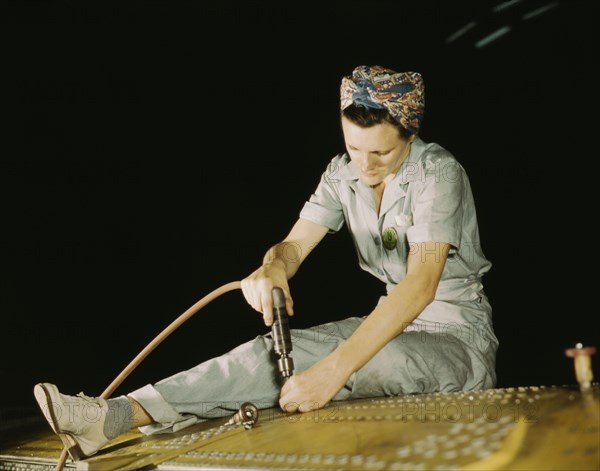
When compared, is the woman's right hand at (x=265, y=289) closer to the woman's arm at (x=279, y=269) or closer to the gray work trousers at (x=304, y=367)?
the woman's arm at (x=279, y=269)

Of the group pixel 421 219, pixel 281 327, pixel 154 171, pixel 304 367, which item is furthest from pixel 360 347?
pixel 154 171

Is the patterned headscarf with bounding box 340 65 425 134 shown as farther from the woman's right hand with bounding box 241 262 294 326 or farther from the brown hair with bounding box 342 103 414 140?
the woman's right hand with bounding box 241 262 294 326

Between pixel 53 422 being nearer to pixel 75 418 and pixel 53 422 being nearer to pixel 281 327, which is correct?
pixel 75 418

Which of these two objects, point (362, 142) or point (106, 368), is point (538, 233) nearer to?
point (362, 142)

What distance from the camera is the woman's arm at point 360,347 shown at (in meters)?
1.68

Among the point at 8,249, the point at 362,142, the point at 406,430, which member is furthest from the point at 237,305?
the point at 406,430

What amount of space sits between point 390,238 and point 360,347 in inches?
19.3

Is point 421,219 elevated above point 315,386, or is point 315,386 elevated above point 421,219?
point 421,219

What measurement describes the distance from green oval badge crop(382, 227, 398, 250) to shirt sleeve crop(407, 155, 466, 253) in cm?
13

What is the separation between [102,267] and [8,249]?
1.43ft

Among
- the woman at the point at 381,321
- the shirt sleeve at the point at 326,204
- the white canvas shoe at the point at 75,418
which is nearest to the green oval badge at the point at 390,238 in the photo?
the woman at the point at 381,321

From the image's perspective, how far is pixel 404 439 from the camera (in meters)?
1.32

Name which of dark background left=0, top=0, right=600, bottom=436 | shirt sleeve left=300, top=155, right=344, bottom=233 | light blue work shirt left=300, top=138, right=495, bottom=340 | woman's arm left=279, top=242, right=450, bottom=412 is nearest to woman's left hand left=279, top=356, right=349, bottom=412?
woman's arm left=279, top=242, right=450, bottom=412

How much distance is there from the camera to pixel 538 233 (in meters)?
2.43
